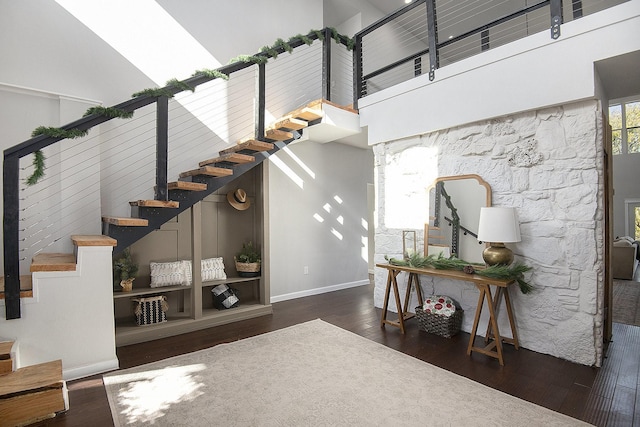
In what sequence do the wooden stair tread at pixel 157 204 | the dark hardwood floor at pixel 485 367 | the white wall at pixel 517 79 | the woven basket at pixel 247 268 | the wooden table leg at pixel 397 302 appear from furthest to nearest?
the woven basket at pixel 247 268
the wooden table leg at pixel 397 302
the wooden stair tread at pixel 157 204
the white wall at pixel 517 79
the dark hardwood floor at pixel 485 367

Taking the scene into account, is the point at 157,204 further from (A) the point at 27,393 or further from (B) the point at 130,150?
(A) the point at 27,393

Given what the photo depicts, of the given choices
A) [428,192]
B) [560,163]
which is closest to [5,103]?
[428,192]

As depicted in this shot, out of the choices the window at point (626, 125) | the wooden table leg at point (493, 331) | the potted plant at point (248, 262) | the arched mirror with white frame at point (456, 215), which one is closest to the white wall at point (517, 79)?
the arched mirror with white frame at point (456, 215)

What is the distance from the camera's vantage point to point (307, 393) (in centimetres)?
233

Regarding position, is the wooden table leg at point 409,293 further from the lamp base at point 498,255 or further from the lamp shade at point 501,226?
the lamp shade at point 501,226

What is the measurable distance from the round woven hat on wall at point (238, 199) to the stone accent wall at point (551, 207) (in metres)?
2.51

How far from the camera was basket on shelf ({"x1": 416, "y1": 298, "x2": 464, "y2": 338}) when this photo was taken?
3396 millimetres

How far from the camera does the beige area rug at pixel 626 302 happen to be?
392cm

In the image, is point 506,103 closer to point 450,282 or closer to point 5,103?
point 450,282

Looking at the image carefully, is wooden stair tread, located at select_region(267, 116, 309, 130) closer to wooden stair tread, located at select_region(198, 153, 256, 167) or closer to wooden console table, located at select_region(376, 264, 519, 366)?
wooden stair tread, located at select_region(198, 153, 256, 167)

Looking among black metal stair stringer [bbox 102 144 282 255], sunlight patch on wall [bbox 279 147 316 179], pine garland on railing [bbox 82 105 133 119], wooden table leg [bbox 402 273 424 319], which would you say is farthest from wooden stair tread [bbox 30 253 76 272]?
wooden table leg [bbox 402 273 424 319]

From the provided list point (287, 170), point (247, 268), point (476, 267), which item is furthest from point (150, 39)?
point (476, 267)

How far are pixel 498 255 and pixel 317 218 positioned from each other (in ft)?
9.69

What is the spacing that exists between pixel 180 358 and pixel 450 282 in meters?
2.86
